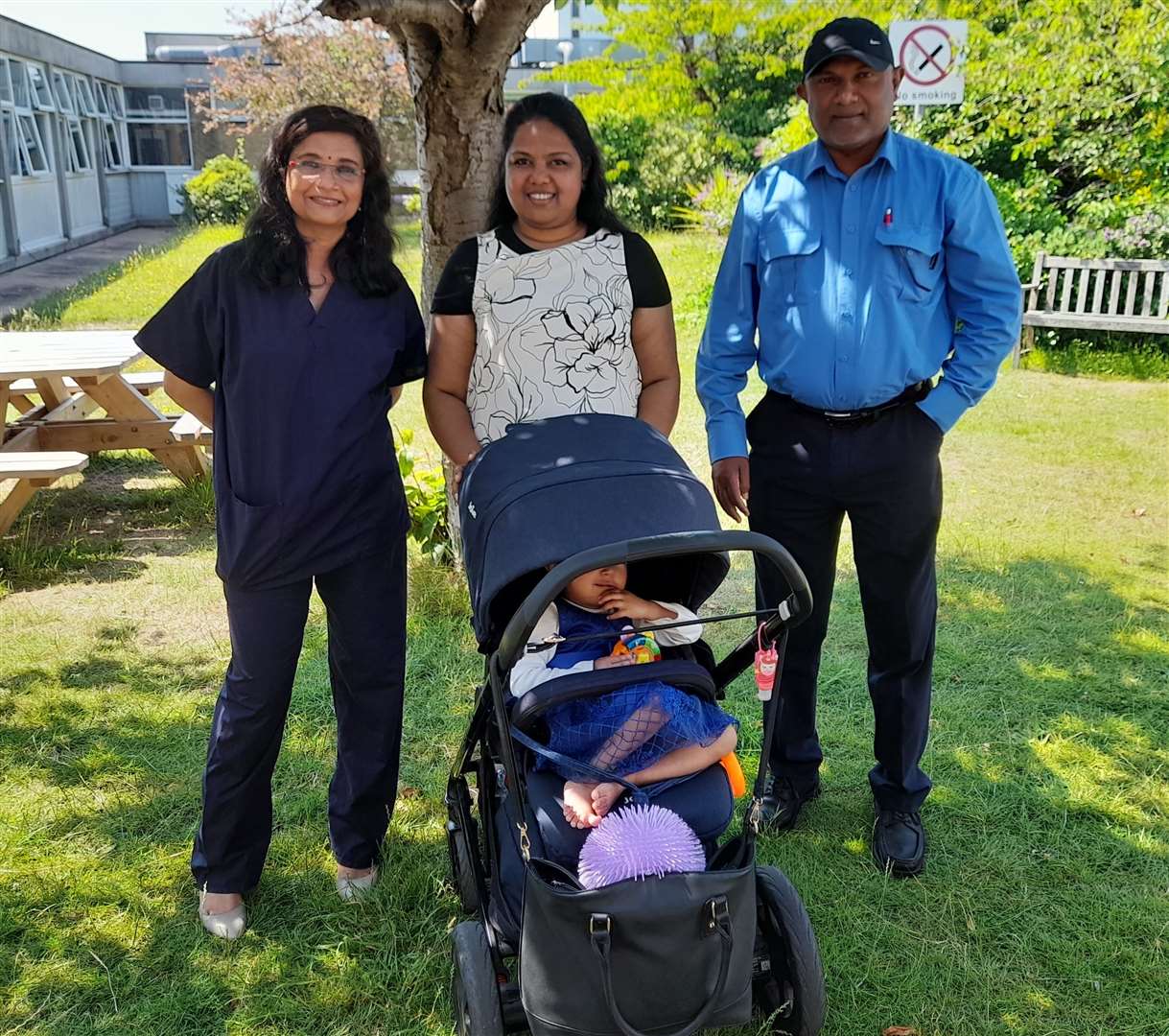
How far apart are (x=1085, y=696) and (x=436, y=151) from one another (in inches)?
136

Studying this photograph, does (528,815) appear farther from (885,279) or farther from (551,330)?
(885,279)

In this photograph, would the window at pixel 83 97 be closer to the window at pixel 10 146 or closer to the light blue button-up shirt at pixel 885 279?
the window at pixel 10 146

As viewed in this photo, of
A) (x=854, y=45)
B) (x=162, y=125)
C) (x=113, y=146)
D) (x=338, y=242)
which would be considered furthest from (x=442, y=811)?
(x=162, y=125)

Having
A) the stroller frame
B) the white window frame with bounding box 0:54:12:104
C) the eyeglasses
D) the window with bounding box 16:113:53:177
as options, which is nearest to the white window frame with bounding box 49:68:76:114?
the window with bounding box 16:113:53:177

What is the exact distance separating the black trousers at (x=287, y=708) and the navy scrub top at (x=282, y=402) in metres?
0.10

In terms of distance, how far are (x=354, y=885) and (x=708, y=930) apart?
1.47 metres

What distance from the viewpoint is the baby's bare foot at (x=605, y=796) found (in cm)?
238

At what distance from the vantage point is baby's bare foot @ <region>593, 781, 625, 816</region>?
7.81 ft

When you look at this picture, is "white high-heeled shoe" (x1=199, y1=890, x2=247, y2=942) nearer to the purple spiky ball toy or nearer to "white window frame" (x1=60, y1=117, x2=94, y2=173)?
the purple spiky ball toy

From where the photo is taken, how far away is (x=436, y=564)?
5797mm

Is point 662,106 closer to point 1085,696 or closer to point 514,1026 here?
point 1085,696

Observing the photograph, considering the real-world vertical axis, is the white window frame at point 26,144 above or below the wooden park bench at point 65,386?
above

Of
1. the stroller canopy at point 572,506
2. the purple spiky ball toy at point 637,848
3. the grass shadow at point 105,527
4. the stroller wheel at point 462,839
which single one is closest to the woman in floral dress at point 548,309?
the stroller canopy at point 572,506

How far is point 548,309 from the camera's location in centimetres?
309
